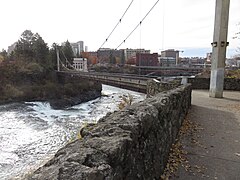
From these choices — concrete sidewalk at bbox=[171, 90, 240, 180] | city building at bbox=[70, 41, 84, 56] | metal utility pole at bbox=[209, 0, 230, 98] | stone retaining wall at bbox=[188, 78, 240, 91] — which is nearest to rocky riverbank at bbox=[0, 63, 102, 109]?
stone retaining wall at bbox=[188, 78, 240, 91]

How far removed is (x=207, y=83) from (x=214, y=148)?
11.9m

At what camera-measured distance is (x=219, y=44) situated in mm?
9578

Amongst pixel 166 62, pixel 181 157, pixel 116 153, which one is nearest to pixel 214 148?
pixel 181 157

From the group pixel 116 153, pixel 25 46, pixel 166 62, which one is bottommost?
pixel 116 153

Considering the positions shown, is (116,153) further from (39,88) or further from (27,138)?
(39,88)

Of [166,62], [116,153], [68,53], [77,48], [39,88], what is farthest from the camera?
[77,48]

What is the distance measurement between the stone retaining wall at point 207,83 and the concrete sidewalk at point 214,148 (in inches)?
338

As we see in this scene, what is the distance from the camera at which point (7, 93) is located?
3316 cm

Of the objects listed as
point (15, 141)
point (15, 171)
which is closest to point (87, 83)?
point (15, 141)

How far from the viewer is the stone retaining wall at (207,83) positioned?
47.4ft

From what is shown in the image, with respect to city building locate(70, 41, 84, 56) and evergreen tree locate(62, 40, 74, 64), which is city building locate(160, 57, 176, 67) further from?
city building locate(70, 41, 84, 56)

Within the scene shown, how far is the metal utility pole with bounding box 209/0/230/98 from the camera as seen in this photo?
9367 millimetres

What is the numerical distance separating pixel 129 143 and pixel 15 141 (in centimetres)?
1612

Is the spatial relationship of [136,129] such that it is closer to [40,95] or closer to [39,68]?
[40,95]
